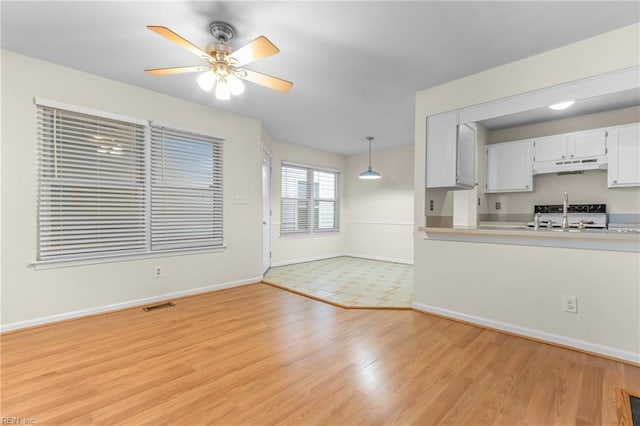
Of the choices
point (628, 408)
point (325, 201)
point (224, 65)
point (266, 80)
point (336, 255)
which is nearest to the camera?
point (628, 408)

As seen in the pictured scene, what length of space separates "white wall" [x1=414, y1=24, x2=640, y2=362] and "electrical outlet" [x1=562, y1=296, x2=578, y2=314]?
0.09 ft

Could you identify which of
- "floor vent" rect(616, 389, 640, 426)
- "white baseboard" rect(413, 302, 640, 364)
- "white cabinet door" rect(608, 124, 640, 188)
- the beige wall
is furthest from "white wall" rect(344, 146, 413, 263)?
"floor vent" rect(616, 389, 640, 426)

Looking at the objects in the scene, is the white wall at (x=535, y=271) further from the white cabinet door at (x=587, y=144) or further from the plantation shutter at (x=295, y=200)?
the plantation shutter at (x=295, y=200)

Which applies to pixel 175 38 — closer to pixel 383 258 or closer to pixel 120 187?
pixel 120 187

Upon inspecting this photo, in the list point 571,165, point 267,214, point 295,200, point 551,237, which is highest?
point 571,165

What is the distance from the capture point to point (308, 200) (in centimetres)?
662

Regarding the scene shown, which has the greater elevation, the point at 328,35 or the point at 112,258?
the point at 328,35

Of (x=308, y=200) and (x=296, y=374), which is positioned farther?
(x=308, y=200)

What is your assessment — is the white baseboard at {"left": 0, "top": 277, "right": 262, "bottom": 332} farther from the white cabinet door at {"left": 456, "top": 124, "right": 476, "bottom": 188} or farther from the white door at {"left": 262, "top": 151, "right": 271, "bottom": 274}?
the white cabinet door at {"left": 456, "top": 124, "right": 476, "bottom": 188}

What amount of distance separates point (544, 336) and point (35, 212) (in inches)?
190

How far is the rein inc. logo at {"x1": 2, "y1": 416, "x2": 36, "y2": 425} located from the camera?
4.97 ft

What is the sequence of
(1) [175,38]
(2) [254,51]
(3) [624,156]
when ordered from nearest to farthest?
(1) [175,38] → (2) [254,51] → (3) [624,156]

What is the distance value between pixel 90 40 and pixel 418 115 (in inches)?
128

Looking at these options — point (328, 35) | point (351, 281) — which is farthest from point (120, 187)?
point (351, 281)
